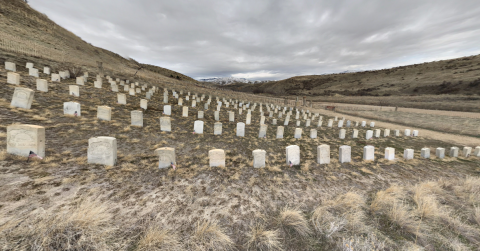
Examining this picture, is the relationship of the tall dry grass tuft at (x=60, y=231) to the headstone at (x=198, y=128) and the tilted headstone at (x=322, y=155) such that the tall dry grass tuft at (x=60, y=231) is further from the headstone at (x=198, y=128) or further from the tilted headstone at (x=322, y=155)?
the tilted headstone at (x=322, y=155)

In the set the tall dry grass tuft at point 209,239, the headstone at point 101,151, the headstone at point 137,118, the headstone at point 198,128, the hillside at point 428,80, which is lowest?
the tall dry grass tuft at point 209,239

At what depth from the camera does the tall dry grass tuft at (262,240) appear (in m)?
2.34

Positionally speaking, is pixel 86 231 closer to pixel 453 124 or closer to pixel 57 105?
pixel 57 105

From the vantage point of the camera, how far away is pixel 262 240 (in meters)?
2.39

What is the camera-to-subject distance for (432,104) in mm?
26078

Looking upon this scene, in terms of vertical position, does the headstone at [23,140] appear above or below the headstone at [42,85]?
below

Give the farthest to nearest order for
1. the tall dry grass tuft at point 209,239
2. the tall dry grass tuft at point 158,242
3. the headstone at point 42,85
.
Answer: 1. the headstone at point 42,85
2. the tall dry grass tuft at point 209,239
3. the tall dry grass tuft at point 158,242

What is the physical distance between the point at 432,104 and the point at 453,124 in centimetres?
1620

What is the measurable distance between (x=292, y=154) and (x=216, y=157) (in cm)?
260

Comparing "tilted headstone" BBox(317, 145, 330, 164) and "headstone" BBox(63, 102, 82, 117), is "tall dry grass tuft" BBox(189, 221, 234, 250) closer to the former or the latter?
"tilted headstone" BBox(317, 145, 330, 164)

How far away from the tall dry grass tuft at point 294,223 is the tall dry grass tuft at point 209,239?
1.00 m

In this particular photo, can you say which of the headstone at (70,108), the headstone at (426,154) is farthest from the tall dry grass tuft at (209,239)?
the headstone at (426,154)

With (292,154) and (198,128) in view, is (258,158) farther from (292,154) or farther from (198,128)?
(198,128)

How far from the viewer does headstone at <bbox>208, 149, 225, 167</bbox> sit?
470cm
